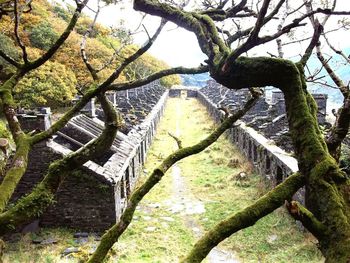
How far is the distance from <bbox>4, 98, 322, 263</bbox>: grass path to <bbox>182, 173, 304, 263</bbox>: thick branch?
26.7ft

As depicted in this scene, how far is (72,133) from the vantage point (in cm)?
1630

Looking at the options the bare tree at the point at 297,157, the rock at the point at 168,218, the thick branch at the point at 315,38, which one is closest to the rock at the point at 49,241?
the rock at the point at 168,218

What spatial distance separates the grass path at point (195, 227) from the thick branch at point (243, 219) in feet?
26.7

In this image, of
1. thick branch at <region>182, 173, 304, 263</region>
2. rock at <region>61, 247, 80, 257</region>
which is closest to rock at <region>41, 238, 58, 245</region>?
rock at <region>61, 247, 80, 257</region>

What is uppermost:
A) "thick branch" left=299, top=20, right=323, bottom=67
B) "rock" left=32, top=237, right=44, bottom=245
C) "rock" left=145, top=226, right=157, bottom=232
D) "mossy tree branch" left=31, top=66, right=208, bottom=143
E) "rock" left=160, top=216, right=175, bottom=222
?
"thick branch" left=299, top=20, right=323, bottom=67

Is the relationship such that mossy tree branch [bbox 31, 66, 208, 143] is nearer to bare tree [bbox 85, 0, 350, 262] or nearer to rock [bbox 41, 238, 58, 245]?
bare tree [bbox 85, 0, 350, 262]

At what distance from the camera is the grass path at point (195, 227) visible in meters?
12.4

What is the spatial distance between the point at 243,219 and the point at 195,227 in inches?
444

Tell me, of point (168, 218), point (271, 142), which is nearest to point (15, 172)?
point (168, 218)

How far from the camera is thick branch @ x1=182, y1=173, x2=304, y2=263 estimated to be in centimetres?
405

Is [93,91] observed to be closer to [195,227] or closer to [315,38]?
[315,38]

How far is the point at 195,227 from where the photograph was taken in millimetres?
15125

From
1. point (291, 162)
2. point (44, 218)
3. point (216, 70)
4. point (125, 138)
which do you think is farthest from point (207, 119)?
point (216, 70)

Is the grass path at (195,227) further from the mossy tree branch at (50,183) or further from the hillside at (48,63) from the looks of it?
the mossy tree branch at (50,183)
